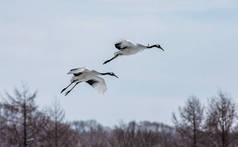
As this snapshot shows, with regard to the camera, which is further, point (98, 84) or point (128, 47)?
point (128, 47)

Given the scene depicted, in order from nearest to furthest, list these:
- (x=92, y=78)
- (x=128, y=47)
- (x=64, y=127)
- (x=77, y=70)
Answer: (x=77, y=70), (x=92, y=78), (x=128, y=47), (x=64, y=127)

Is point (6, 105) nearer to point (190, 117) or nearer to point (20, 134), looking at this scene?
point (20, 134)

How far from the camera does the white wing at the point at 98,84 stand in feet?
67.4

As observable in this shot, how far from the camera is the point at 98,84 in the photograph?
20719 millimetres

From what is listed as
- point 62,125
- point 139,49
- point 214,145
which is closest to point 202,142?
point 214,145

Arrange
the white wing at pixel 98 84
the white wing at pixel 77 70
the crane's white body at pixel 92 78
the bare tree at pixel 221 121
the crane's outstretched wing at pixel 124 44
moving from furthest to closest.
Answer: the bare tree at pixel 221 121 → the crane's outstretched wing at pixel 124 44 → the white wing at pixel 98 84 → the crane's white body at pixel 92 78 → the white wing at pixel 77 70

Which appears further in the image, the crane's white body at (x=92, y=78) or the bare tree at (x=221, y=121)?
the bare tree at (x=221, y=121)

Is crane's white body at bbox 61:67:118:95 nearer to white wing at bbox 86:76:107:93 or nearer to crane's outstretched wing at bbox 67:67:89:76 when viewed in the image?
white wing at bbox 86:76:107:93

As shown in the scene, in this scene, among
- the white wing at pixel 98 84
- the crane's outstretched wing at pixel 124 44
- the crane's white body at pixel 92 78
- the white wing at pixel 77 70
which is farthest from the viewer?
the crane's outstretched wing at pixel 124 44

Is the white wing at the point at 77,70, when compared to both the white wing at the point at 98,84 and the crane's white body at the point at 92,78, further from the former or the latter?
the white wing at the point at 98,84

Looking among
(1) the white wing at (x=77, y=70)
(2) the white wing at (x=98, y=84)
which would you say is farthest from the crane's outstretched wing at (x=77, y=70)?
(2) the white wing at (x=98, y=84)

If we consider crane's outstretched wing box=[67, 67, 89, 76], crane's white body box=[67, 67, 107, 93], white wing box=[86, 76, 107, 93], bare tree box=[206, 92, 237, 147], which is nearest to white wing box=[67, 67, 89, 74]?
crane's outstretched wing box=[67, 67, 89, 76]

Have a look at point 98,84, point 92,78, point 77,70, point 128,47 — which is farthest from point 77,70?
point 128,47

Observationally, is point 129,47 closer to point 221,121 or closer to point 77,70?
point 77,70
